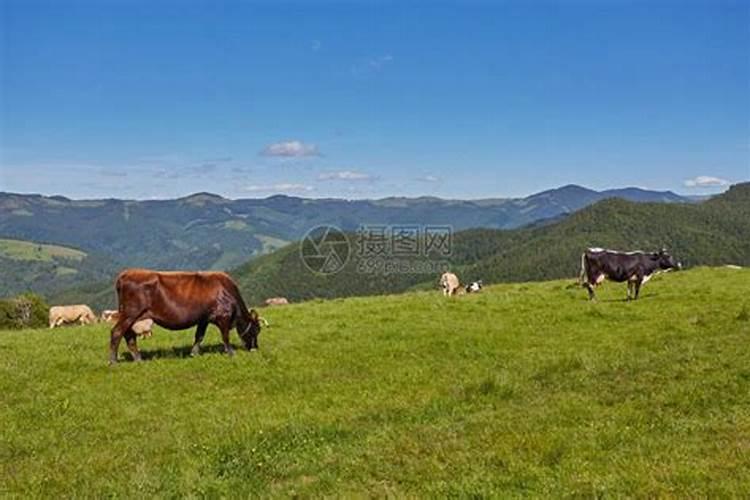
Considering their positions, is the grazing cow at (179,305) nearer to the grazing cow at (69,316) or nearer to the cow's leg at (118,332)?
the cow's leg at (118,332)

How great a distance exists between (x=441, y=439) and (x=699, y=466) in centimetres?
358

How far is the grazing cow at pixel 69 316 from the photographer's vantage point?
124ft

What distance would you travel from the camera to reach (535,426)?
1037 cm

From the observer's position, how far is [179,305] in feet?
61.5

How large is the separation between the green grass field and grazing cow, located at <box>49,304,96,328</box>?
15521 mm

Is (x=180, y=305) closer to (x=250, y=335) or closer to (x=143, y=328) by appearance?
(x=250, y=335)

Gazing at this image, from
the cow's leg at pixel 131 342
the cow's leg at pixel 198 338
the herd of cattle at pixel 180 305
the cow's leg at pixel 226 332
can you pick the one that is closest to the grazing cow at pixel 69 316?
the herd of cattle at pixel 180 305

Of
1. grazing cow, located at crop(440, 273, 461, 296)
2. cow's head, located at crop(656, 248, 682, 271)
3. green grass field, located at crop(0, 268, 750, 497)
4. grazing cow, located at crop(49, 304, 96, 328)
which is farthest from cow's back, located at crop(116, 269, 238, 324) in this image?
cow's head, located at crop(656, 248, 682, 271)

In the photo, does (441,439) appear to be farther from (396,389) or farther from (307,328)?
(307,328)

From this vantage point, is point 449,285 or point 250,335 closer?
point 250,335

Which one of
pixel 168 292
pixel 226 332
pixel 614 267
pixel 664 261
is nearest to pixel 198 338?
pixel 226 332

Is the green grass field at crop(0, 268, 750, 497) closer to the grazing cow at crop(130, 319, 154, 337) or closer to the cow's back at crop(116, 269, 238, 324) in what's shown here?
the grazing cow at crop(130, 319, 154, 337)

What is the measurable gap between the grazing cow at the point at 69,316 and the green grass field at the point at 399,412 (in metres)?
15.5

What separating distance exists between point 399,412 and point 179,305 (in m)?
8.40
